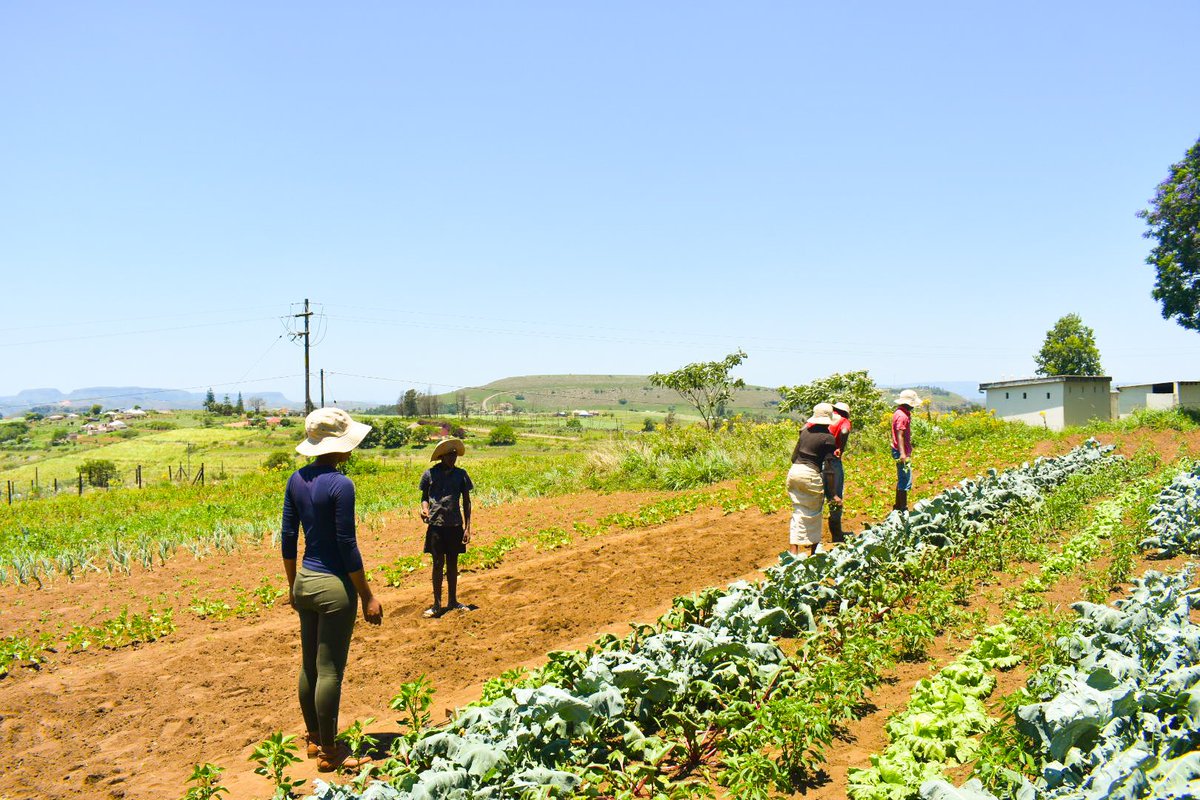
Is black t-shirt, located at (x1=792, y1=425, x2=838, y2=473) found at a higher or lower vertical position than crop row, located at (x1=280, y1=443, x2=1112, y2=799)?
higher

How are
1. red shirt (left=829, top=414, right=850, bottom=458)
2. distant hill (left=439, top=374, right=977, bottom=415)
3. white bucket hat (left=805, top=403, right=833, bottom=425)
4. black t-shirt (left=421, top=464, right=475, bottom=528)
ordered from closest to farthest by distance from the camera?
black t-shirt (left=421, top=464, right=475, bottom=528) → white bucket hat (left=805, top=403, right=833, bottom=425) → red shirt (left=829, top=414, right=850, bottom=458) → distant hill (left=439, top=374, right=977, bottom=415)

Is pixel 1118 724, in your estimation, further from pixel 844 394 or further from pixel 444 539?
pixel 844 394

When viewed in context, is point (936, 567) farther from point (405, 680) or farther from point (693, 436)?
point (693, 436)

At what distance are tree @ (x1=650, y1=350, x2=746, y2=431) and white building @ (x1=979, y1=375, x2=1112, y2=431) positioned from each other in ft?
38.1

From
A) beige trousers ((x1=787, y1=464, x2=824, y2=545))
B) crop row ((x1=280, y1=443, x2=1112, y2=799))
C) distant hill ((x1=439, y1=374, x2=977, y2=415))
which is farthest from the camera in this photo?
distant hill ((x1=439, y1=374, x2=977, y2=415))

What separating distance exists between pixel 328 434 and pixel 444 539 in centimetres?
292

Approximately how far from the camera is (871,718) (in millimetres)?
4535

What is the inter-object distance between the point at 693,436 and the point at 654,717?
16157 millimetres

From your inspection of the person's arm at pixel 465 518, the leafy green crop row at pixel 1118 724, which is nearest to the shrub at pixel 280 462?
the person's arm at pixel 465 518

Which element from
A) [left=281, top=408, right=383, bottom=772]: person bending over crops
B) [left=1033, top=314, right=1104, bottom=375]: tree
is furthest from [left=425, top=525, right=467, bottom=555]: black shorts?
[left=1033, top=314, right=1104, bottom=375]: tree

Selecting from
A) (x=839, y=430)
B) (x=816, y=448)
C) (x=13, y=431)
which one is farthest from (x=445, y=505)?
(x=13, y=431)

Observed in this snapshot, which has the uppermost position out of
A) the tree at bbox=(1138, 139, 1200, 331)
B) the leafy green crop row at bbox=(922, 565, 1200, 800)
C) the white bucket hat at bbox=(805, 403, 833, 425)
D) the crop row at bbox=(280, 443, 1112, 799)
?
the tree at bbox=(1138, 139, 1200, 331)

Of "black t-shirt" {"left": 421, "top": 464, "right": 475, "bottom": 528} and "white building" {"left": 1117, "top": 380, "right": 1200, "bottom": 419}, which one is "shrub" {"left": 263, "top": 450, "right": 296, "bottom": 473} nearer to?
"black t-shirt" {"left": 421, "top": 464, "right": 475, "bottom": 528}

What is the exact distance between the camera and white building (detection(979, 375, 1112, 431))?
102 ft
